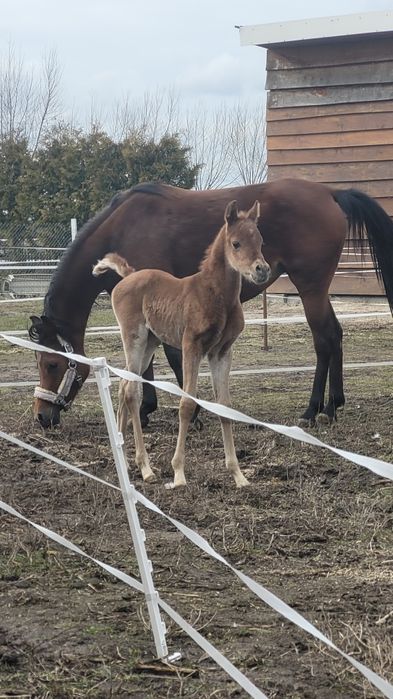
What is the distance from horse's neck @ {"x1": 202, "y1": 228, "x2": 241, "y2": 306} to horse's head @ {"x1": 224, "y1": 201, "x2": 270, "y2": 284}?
2.3 inches

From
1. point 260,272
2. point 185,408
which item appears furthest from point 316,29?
point 185,408

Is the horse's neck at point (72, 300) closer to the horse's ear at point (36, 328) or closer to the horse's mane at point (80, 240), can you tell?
the horse's mane at point (80, 240)

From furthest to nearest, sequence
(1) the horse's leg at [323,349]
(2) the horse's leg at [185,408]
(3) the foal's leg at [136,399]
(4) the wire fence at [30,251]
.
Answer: (4) the wire fence at [30,251] → (1) the horse's leg at [323,349] → (3) the foal's leg at [136,399] → (2) the horse's leg at [185,408]

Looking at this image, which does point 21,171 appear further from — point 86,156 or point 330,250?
point 330,250

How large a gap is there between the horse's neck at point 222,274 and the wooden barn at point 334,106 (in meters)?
8.62

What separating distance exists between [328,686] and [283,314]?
1159 centimetres

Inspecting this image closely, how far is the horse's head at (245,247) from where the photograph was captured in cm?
549

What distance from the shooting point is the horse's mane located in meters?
7.57

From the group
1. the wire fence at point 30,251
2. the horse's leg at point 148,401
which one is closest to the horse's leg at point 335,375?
the horse's leg at point 148,401

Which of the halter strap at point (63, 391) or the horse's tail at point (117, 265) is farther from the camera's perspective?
the halter strap at point (63, 391)

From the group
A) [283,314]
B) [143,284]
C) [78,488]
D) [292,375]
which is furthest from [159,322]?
[283,314]

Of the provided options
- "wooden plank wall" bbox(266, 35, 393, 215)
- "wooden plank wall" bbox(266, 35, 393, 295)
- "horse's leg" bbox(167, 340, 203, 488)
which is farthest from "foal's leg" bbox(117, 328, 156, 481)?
"wooden plank wall" bbox(266, 35, 393, 215)

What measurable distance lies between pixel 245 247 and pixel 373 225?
2.59 meters

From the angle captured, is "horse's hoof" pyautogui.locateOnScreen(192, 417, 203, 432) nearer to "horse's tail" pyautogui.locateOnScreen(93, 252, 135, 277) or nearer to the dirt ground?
the dirt ground
